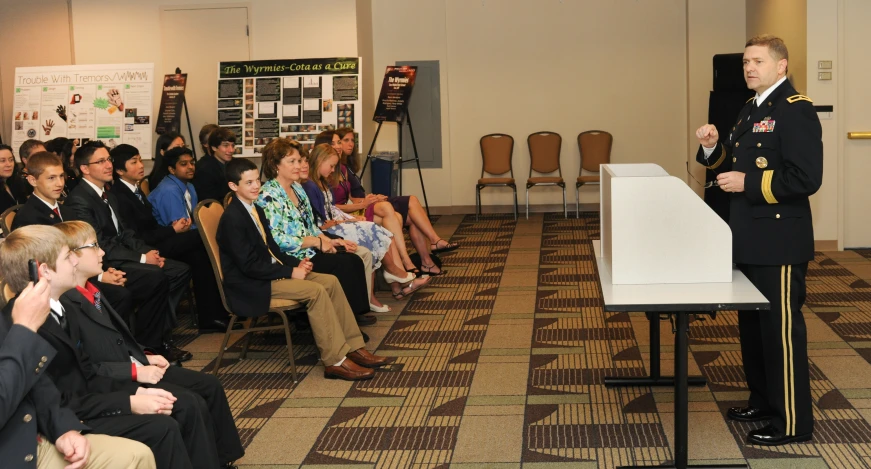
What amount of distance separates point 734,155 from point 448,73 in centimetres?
838

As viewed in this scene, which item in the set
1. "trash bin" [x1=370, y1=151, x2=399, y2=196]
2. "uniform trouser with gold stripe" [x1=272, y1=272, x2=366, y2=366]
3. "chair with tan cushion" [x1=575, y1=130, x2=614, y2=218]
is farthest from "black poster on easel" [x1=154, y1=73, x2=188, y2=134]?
"uniform trouser with gold stripe" [x1=272, y1=272, x2=366, y2=366]

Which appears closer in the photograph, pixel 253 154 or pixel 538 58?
pixel 253 154

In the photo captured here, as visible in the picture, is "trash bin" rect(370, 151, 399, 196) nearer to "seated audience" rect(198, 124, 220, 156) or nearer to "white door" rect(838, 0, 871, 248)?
"seated audience" rect(198, 124, 220, 156)

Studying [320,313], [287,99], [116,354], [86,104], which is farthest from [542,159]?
[116,354]

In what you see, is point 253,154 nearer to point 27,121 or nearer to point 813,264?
point 27,121

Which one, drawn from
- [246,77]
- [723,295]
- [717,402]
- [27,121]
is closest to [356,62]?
[246,77]

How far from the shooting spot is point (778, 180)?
3775 millimetres

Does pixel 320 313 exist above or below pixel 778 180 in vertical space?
below

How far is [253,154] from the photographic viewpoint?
10.6 metres

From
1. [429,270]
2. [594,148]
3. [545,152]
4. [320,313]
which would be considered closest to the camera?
[320,313]

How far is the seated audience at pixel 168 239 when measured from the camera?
20.6 ft

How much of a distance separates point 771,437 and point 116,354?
2.63 metres

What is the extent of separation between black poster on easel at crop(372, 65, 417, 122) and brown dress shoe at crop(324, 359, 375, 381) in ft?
20.5

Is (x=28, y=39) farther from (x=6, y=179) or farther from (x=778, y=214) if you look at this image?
(x=778, y=214)
